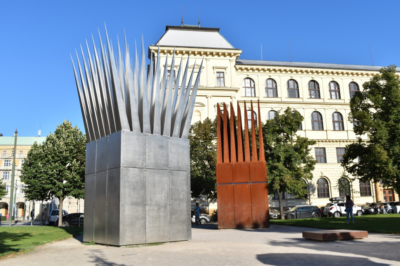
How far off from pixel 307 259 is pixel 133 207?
6.11 m

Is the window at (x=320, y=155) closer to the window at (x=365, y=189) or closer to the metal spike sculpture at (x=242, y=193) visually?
the window at (x=365, y=189)

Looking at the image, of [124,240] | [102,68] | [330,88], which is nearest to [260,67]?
[330,88]

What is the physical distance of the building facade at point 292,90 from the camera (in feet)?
143

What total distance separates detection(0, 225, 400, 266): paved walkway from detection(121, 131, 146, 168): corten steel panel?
2.86 metres

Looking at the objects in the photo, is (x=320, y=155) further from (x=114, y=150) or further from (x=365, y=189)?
(x=114, y=150)

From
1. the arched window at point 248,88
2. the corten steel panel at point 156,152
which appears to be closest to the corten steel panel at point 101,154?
the corten steel panel at point 156,152

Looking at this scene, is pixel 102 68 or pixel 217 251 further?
pixel 102 68

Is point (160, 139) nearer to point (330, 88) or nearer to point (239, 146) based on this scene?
point (239, 146)

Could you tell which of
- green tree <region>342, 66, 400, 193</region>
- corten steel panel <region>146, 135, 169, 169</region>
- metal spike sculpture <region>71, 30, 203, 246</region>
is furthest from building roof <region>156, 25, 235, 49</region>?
corten steel panel <region>146, 135, 169, 169</region>

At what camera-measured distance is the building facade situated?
43456 mm

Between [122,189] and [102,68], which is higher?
[102,68]

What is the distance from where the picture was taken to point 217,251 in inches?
416

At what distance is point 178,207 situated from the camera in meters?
13.6

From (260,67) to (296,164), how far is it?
2063 cm
